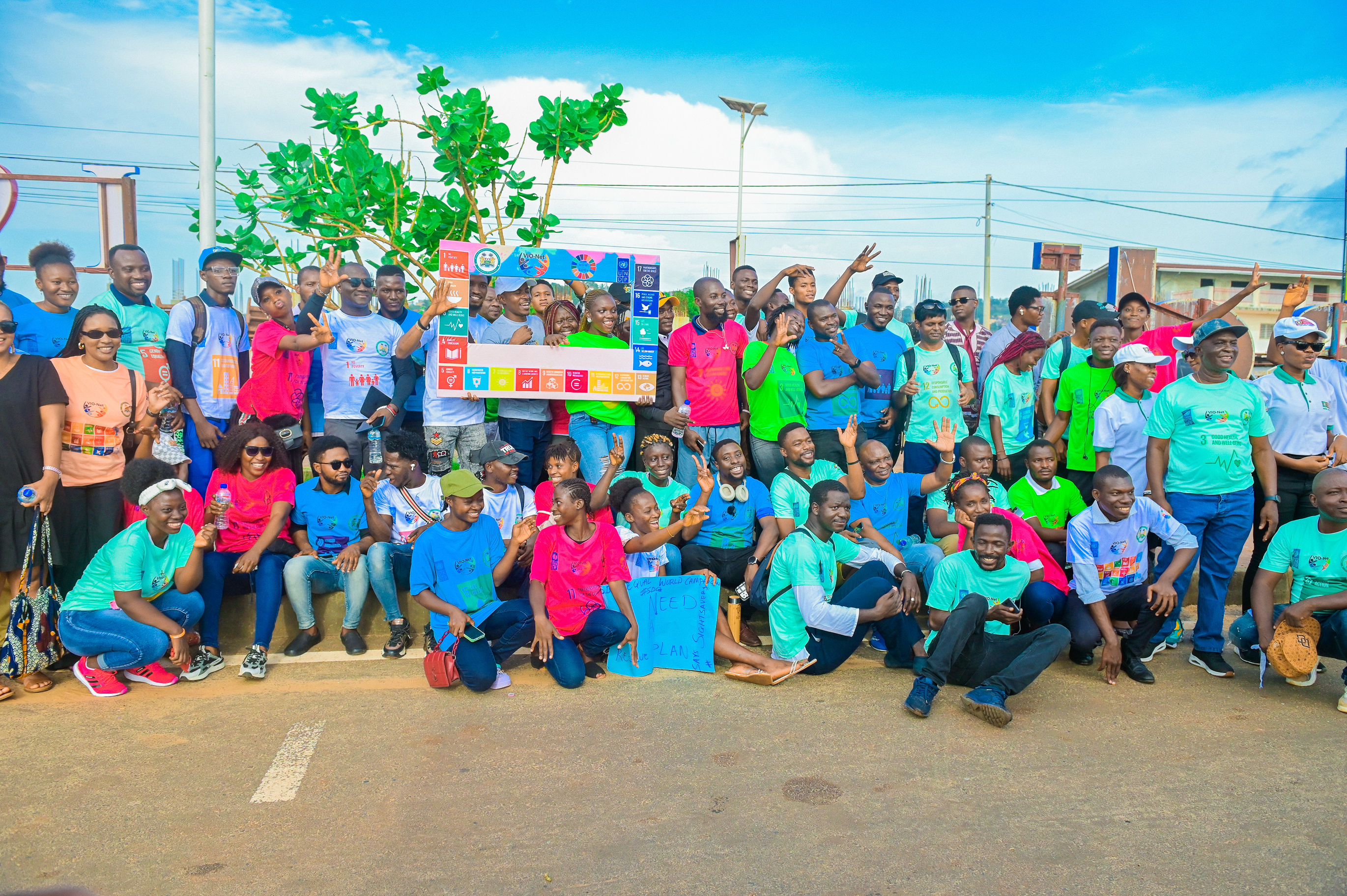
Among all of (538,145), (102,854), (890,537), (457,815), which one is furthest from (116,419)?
(890,537)

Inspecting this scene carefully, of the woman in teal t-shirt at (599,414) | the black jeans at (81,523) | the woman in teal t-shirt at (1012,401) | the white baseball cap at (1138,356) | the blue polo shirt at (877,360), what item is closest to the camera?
the black jeans at (81,523)

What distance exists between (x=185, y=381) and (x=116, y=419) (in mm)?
652

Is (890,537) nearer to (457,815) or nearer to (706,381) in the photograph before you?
(706,381)

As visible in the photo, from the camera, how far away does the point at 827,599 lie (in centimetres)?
519

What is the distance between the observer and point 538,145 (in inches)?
308

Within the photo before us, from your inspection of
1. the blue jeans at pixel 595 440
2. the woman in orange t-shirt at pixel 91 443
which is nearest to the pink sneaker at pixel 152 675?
the woman in orange t-shirt at pixel 91 443

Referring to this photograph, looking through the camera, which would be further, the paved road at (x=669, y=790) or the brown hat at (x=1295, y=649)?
the brown hat at (x=1295, y=649)

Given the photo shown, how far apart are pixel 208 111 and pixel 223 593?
464 cm

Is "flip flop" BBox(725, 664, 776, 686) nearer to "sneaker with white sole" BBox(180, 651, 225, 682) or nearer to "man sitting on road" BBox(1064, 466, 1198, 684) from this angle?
"man sitting on road" BBox(1064, 466, 1198, 684)

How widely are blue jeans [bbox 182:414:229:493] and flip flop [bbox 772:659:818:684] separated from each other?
12.6 feet

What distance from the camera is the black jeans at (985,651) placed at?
4.71 metres

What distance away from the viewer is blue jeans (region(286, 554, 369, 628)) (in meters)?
5.39

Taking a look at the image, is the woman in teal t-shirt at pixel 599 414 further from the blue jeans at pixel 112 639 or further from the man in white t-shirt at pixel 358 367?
the blue jeans at pixel 112 639

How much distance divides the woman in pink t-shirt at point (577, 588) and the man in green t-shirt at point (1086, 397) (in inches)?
136
